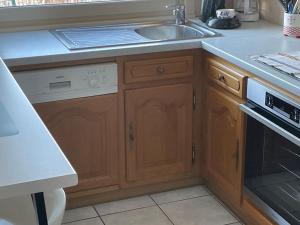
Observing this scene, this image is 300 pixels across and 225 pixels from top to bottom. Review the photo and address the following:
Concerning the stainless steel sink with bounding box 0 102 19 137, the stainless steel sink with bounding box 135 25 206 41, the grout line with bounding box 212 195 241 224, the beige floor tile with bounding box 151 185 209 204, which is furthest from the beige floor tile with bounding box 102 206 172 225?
the stainless steel sink with bounding box 0 102 19 137

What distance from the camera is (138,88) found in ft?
9.44

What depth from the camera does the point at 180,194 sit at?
3.16m

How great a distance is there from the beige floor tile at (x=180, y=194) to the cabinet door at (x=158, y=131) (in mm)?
114

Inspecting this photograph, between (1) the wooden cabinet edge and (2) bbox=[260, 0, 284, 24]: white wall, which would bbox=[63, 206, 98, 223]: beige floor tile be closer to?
(1) the wooden cabinet edge

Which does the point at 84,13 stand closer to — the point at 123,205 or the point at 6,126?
the point at 123,205

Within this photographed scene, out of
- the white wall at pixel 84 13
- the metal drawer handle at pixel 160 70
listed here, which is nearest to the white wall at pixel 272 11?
the white wall at pixel 84 13

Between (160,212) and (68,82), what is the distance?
0.84m

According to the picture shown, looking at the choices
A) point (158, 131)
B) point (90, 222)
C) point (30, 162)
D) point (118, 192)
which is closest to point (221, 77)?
point (158, 131)

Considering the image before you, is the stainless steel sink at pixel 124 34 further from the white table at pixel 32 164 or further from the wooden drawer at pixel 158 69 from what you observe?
the white table at pixel 32 164

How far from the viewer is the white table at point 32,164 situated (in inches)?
52.0

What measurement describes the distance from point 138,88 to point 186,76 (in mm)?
267

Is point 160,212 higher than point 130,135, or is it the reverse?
point 130,135

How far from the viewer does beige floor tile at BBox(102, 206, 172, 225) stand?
2881 mm

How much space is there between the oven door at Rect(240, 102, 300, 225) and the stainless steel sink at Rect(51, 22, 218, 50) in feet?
2.31
